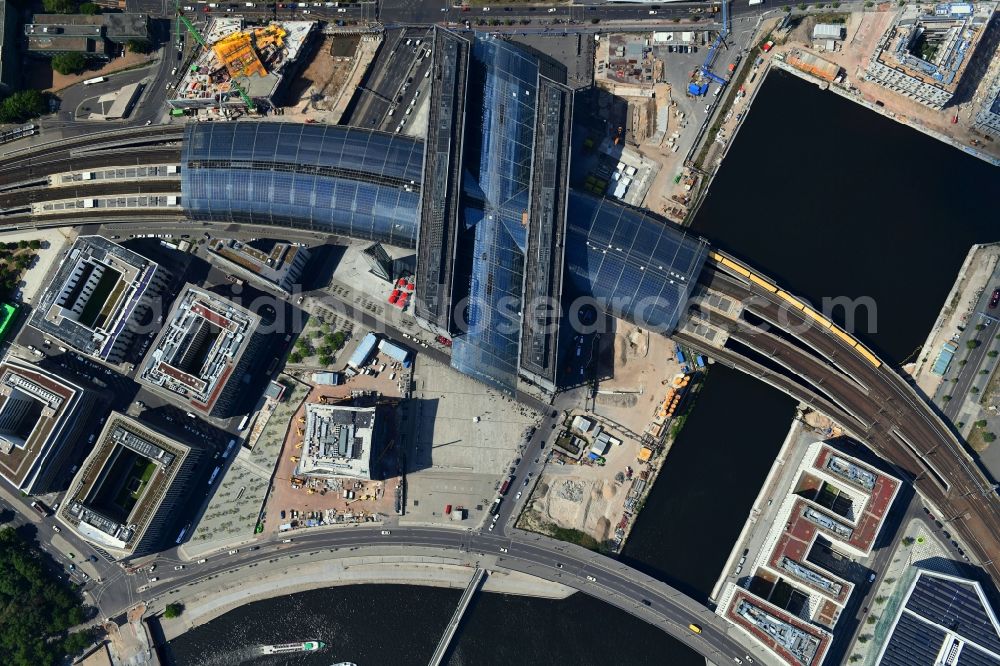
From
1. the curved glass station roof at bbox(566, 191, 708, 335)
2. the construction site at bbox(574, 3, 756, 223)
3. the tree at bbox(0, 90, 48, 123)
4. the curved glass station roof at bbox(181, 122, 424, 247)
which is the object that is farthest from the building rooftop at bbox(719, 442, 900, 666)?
the tree at bbox(0, 90, 48, 123)

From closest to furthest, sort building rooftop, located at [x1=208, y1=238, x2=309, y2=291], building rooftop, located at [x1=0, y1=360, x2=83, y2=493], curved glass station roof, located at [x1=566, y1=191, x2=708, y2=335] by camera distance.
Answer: building rooftop, located at [x1=0, y1=360, x2=83, y2=493]
curved glass station roof, located at [x1=566, y1=191, x2=708, y2=335]
building rooftop, located at [x1=208, y1=238, x2=309, y2=291]

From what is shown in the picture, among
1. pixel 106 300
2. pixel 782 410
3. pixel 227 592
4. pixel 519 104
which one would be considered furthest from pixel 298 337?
pixel 782 410

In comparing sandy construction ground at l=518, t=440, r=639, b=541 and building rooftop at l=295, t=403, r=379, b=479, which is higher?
sandy construction ground at l=518, t=440, r=639, b=541

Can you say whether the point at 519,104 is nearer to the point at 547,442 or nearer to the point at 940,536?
the point at 547,442

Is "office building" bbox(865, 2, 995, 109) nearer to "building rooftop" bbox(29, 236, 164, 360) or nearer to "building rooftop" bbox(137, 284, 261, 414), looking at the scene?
"building rooftop" bbox(137, 284, 261, 414)

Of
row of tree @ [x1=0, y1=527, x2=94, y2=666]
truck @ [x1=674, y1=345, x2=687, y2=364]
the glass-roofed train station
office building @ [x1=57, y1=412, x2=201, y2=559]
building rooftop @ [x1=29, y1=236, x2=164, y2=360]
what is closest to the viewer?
office building @ [x1=57, y1=412, x2=201, y2=559]

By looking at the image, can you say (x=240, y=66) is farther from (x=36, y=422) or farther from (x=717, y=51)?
(x=717, y=51)

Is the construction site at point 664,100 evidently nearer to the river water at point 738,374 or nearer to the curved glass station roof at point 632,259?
the river water at point 738,374

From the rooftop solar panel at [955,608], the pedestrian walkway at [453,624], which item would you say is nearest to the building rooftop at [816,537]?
the rooftop solar panel at [955,608]
